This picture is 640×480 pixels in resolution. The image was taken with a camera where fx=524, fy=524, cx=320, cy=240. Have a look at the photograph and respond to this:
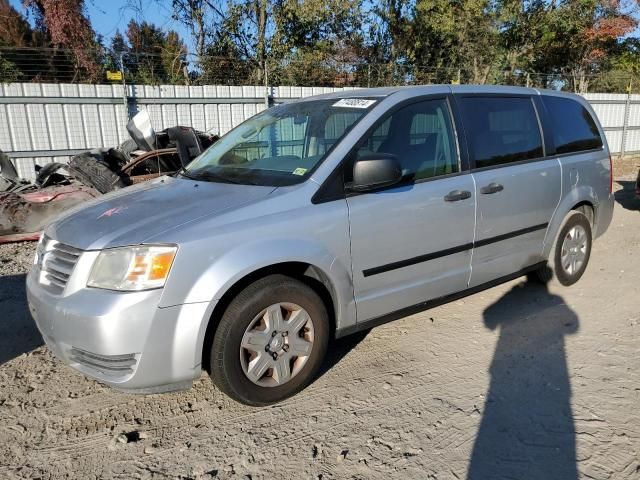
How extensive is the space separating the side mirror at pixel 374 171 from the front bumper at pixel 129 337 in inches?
45.1

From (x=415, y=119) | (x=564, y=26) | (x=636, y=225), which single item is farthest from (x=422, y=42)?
(x=415, y=119)

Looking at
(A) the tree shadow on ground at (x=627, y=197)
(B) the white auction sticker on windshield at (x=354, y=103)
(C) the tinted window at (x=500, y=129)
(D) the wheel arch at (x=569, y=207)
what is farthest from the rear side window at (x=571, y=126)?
(A) the tree shadow on ground at (x=627, y=197)

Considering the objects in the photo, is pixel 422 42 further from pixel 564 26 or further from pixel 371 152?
pixel 371 152

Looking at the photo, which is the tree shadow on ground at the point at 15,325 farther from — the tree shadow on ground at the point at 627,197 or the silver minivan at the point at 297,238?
the tree shadow on ground at the point at 627,197

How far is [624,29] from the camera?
73.5ft

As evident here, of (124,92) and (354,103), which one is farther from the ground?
(124,92)

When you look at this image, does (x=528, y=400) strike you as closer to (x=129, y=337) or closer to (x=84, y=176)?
(x=129, y=337)

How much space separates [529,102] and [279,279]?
2.83 m

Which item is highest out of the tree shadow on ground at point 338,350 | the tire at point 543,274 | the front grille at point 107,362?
the front grille at point 107,362

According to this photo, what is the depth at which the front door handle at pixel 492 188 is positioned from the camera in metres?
3.77

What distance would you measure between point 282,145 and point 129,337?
1640 mm

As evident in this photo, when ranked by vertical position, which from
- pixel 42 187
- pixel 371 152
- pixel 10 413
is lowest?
pixel 10 413

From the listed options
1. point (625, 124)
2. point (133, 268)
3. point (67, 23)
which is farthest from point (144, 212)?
point (625, 124)

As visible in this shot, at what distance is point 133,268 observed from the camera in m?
2.59
